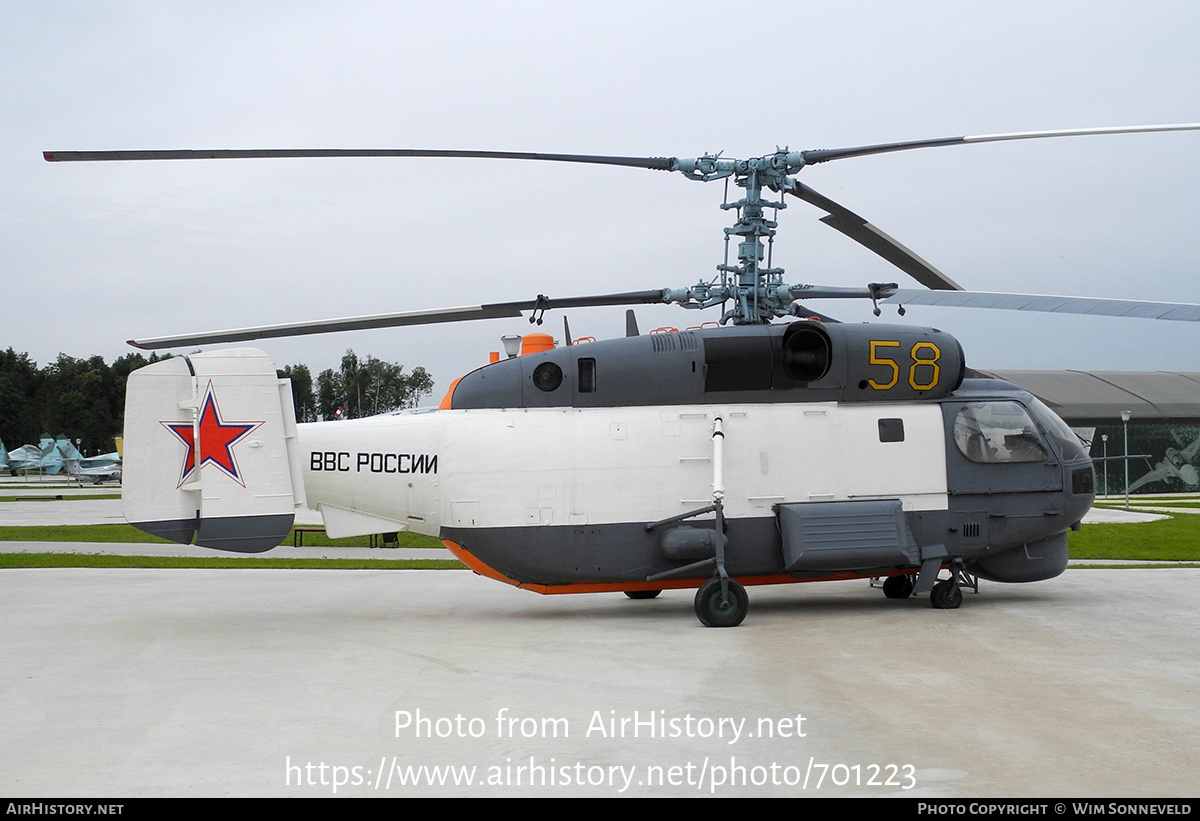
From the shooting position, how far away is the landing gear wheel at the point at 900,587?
1272 cm

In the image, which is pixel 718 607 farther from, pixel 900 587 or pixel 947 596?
pixel 900 587

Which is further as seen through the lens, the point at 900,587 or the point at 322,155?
the point at 900,587

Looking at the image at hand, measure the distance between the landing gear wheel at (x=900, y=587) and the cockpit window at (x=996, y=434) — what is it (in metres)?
1.93

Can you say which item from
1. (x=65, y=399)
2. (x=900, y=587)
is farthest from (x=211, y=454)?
(x=65, y=399)

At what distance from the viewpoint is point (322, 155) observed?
891 centimetres

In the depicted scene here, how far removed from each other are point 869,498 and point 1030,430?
2269 millimetres

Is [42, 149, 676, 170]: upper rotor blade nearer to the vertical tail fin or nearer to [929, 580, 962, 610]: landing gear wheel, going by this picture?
the vertical tail fin

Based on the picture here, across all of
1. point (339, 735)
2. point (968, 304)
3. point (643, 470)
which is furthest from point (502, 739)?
point (968, 304)

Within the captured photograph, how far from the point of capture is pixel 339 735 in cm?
628

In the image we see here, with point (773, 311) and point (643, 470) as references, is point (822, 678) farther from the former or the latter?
point (773, 311)

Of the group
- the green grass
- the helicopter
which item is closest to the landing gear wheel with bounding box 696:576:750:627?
the helicopter

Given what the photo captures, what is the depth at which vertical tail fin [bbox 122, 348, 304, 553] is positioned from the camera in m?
10.5

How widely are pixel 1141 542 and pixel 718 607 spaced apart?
14.9 m

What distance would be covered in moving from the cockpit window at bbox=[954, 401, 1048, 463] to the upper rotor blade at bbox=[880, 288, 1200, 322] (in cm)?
189
